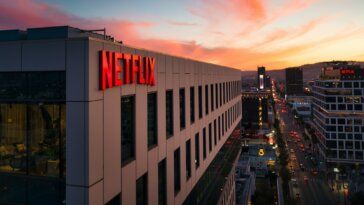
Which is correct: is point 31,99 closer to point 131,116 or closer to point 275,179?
point 131,116

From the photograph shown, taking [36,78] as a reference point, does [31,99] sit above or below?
below

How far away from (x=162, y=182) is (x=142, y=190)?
3237mm

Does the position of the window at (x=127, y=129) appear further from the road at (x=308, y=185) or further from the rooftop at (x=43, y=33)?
the road at (x=308, y=185)

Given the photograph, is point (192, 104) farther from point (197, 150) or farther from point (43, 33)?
point (43, 33)

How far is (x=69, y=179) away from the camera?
43.0 feet

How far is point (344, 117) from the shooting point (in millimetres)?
139000

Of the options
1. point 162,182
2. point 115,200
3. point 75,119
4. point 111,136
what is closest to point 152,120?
point 162,182

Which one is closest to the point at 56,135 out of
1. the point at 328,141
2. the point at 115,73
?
the point at 115,73

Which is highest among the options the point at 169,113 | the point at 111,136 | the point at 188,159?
the point at 169,113

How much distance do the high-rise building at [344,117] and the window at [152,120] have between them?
451 ft

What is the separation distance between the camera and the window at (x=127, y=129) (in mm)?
16281

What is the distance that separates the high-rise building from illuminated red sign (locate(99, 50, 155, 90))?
140m

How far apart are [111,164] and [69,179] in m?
2.25

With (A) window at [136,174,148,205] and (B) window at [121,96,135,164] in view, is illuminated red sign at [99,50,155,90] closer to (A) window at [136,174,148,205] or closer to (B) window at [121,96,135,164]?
(B) window at [121,96,135,164]
